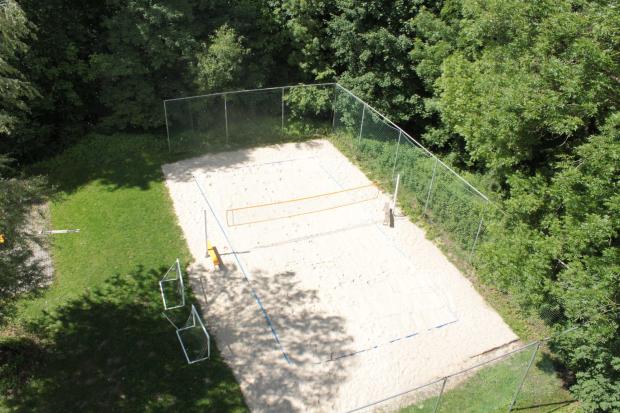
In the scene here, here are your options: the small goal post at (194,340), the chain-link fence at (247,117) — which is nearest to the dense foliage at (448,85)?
the chain-link fence at (247,117)

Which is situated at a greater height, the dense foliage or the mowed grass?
the dense foliage

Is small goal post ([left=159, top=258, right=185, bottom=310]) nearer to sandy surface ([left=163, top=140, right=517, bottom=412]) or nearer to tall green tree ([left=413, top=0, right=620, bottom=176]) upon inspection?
sandy surface ([left=163, top=140, right=517, bottom=412])

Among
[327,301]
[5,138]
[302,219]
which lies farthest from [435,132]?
[5,138]

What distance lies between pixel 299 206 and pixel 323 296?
4.31 m

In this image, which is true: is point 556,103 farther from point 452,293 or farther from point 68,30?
point 68,30

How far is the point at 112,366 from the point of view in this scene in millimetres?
Answer: 11461

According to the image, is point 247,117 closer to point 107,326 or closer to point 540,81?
point 107,326

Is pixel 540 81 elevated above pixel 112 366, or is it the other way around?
pixel 540 81

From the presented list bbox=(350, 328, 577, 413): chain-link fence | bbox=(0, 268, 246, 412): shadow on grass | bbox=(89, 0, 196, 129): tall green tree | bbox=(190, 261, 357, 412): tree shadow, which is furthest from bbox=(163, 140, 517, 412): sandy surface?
bbox=(89, 0, 196, 129): tall green tree

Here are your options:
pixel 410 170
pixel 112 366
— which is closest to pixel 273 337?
pixel 112 366

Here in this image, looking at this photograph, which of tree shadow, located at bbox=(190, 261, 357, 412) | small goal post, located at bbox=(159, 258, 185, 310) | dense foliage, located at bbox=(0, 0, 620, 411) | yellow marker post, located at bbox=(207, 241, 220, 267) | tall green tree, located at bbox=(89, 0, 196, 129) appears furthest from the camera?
tall green tree, located at bbox=(89, 0, 196, 129)

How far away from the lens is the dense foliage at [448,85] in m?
9.46

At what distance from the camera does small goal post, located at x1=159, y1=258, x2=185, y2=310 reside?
42.5 ft

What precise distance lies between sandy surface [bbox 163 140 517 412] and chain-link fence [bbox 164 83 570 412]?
2.31 ft
